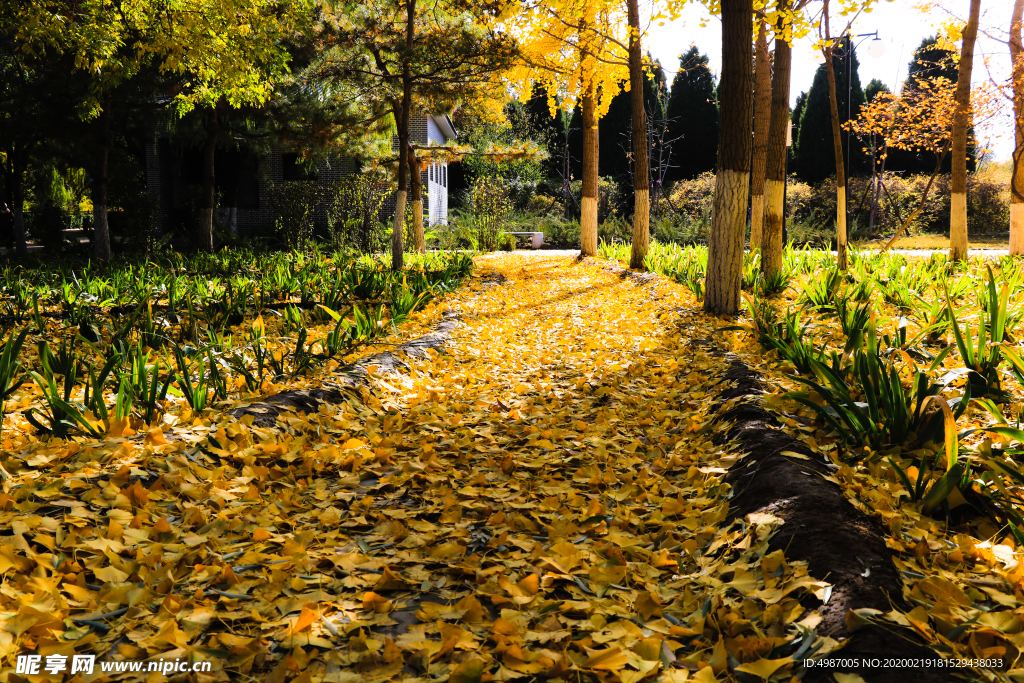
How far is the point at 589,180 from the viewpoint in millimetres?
14688

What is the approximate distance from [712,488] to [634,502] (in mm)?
331

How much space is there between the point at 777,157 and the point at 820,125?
20.9 m

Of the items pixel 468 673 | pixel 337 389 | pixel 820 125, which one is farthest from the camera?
pixel 820 125

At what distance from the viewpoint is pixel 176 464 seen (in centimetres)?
269

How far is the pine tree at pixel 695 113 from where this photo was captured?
2698 centimetres

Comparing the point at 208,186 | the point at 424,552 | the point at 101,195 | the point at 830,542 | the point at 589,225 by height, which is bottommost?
the point at 424,552

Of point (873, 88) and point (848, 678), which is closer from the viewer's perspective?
point (848, 678)

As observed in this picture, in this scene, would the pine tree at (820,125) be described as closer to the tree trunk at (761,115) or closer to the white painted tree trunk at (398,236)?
the tree trunk at (761,115)

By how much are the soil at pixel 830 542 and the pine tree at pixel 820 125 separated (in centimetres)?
2684

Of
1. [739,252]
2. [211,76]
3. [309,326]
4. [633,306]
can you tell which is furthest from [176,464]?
[211,76]

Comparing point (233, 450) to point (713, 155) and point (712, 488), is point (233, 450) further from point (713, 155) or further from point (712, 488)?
point (713, 155)

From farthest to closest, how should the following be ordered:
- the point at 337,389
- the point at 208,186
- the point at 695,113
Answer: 1. the point at 695,113
2. the point at 208,186
3. the point at 337,389

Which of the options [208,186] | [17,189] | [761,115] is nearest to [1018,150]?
[761,115]

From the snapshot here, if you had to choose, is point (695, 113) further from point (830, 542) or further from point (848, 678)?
point (848, 678)
